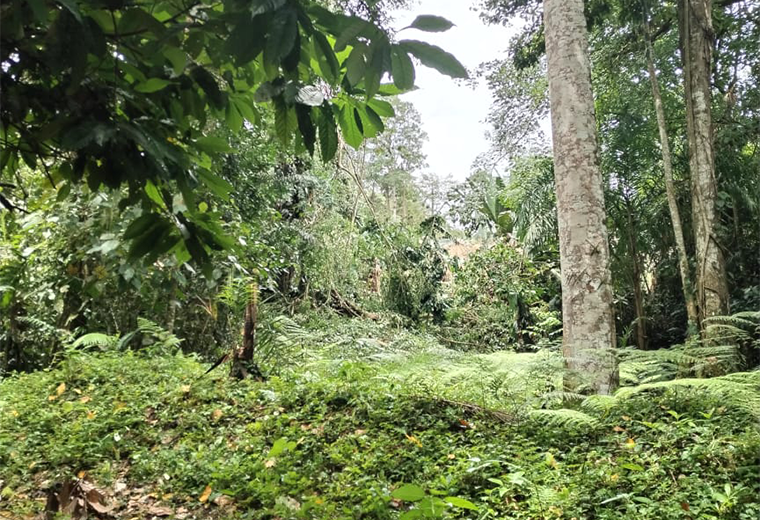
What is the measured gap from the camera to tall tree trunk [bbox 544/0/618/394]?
3.17m

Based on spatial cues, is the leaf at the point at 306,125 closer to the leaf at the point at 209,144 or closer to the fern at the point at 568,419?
the leaf at the point at 209,144

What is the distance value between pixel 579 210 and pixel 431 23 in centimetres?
254

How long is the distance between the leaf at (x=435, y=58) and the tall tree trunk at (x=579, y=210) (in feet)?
8.08

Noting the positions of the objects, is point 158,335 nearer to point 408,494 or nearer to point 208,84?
point 408,494

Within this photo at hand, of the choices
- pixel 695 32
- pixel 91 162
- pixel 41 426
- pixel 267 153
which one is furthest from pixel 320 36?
pixel 267 153

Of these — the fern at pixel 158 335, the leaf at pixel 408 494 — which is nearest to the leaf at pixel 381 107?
the leaf at pixel 408 494

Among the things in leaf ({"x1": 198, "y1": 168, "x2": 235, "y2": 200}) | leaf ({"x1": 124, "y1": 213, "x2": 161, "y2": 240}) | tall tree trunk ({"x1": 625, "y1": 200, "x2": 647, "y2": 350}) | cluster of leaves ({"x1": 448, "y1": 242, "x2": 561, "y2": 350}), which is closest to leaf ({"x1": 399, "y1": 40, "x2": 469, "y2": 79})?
leaf ({"x1": 198, "y1": 168, "x2": 235, "y2": 200})

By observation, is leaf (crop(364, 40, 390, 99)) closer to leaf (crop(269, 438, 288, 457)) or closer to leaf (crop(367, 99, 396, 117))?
leaf (crop(367, 99, 396, 117))

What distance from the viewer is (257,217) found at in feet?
21.0

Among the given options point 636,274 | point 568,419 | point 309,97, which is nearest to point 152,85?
point 309,97

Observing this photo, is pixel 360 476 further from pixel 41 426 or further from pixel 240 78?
pixel 41 426

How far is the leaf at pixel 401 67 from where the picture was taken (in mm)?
1049

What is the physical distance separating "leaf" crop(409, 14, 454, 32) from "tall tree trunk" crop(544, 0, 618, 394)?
2.53m

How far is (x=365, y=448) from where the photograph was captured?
2.82 metres
